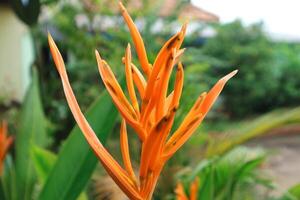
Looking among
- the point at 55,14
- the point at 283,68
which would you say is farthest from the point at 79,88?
the point at 283,68

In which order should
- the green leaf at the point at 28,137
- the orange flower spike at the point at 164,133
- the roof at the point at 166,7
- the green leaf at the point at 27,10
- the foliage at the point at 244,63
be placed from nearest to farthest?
1. the orange flower spike at the point at 164,133
2. the green leaf at the point at 28,137
3. the green leaf at the point at 27,10
4. the roof at the point at 166,7
5. the foliage at the point at 244,63

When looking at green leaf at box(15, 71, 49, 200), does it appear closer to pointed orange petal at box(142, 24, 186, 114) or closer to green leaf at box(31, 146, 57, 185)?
green leaf at box(31, 146, 57, 185)

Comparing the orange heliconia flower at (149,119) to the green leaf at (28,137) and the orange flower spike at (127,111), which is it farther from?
the green leaf at (28,137)

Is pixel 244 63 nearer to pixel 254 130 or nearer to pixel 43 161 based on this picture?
pixel 254 130

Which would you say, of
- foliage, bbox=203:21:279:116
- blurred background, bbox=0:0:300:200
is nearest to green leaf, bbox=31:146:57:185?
blurred background, bbox=0:0:300:200

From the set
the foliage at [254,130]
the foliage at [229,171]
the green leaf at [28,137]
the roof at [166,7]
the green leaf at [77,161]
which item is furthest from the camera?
the roof at [166,7]

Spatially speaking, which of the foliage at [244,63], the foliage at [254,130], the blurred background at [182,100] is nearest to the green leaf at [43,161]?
the blurred background at [182,100]
